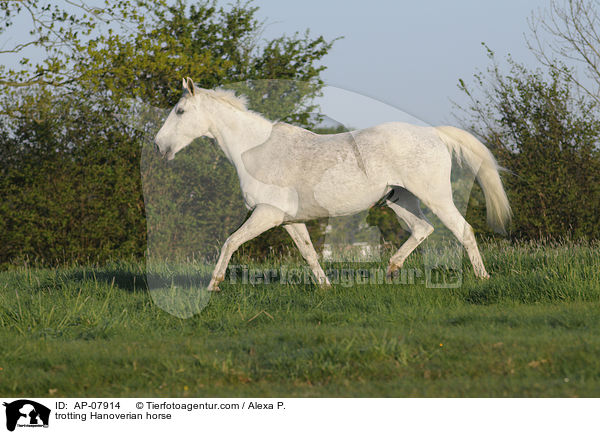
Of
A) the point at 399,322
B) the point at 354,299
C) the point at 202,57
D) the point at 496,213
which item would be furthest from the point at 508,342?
the point at 202,57

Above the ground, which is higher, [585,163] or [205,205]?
[585,163]

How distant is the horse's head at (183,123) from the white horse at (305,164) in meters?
0.01

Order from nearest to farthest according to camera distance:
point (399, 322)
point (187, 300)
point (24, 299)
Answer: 1. point (399, 322)
2. point (187, 300)
3. point (24, 299)

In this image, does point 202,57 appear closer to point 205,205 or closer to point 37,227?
point 205,205

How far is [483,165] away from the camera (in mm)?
8695

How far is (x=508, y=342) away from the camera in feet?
17.1

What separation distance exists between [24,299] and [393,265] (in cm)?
473

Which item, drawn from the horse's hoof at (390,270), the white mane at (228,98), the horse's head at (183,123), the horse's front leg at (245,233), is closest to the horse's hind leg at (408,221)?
the horse's hoof at (390,270)

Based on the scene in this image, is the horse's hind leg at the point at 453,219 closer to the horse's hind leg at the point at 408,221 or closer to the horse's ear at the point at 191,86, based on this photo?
the horse's hind leg at the point at 408,221

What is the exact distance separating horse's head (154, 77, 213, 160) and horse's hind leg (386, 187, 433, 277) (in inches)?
109
